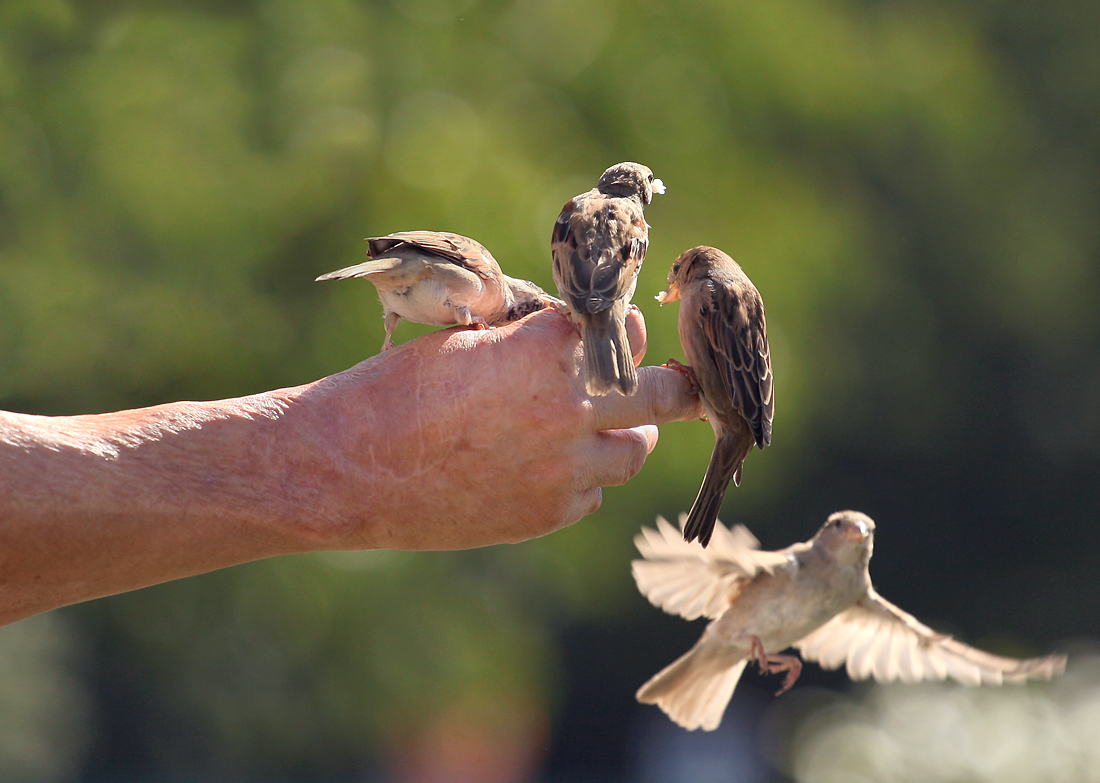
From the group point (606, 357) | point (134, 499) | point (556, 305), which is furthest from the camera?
point (556, 305)

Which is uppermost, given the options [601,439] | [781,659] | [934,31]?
[934,31]

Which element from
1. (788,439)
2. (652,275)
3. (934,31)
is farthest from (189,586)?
(934,31)

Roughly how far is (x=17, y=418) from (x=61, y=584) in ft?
1.29

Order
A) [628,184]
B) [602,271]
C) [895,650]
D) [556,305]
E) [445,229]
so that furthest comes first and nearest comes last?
[445,229] < [895,650] < [628,184] < [556,305] < [602,271]

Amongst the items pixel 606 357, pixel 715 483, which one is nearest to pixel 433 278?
pixel 606 357

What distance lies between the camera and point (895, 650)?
4039mm

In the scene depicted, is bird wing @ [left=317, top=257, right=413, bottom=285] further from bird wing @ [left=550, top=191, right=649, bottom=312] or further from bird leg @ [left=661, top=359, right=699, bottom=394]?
bird leg @ [left=661, top=359, right=699, bottom=394]

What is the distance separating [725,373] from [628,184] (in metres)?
0.79

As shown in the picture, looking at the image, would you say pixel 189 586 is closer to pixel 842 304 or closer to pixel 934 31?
pixel 842 304

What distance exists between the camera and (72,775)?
9109 millimetres

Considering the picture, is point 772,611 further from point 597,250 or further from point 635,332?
point 597,250

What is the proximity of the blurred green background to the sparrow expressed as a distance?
3.81 metres

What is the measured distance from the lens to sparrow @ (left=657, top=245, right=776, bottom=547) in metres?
3.13

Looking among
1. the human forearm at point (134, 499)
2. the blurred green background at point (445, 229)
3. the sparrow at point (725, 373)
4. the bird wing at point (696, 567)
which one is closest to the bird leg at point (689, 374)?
the sparrow at point (725, 373)
